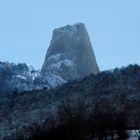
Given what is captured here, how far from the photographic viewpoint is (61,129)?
6097 cm

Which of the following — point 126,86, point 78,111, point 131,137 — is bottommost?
point 131,137

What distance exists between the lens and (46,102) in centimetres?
13850

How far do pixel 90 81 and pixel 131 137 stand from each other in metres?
85.1

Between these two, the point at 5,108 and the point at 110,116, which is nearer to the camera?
the point at 110,116

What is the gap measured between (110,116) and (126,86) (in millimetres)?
52499

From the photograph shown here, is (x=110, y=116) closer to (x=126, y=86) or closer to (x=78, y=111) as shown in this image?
(x=78, y=111)

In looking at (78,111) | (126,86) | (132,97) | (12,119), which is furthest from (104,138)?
(12,119)

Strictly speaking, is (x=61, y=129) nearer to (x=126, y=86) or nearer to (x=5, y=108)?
(x=126, y=86)

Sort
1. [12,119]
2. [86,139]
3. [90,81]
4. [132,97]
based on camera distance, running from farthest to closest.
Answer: [90,81]
[12,119]
[132,97]
[86,139]

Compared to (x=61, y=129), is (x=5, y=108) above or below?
above

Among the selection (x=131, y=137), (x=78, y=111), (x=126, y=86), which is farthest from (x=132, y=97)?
(x=131, y=137)

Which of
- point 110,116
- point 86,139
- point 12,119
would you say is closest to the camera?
point 86,139

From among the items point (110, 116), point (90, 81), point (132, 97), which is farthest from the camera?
point (90, 81)

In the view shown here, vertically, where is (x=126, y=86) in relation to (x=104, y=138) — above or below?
above
